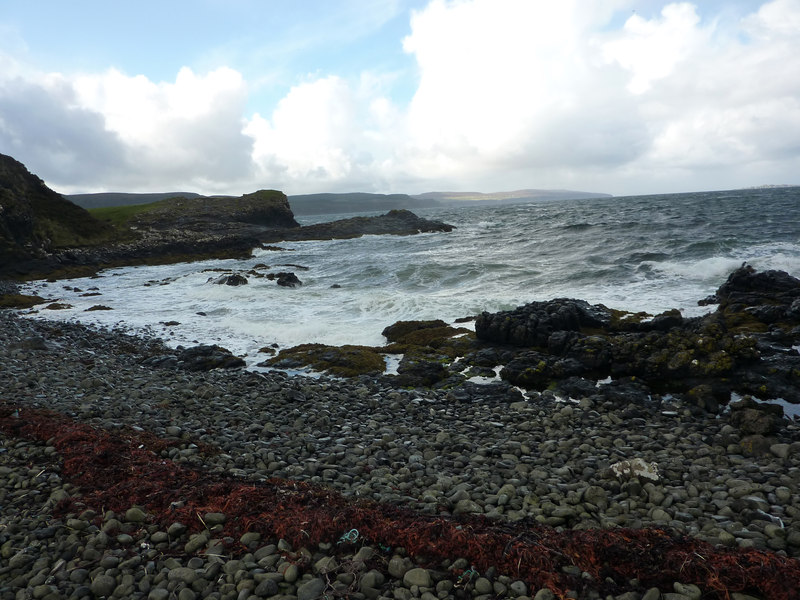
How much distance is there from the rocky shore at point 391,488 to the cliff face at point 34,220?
34.6 metres

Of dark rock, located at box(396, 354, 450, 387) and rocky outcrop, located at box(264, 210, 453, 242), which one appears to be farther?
rocky outcrop, located at box(264, 210, 453, 242)

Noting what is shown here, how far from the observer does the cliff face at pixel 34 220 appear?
36188 mm

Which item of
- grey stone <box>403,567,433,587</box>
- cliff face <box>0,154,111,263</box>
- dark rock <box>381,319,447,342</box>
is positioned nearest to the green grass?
cliff face <box>0,154,111,263</box>

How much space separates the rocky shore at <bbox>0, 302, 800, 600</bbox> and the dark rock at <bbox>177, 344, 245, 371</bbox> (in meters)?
2.21

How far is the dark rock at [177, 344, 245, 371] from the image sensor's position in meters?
13.4

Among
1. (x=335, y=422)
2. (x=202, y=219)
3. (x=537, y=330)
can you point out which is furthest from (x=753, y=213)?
(x=202, y=219)

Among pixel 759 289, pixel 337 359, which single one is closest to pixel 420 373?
pixel 337 359

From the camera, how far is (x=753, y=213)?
50219 mm

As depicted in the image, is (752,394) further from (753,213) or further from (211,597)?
(753,213)

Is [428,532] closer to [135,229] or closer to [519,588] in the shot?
[519,588]

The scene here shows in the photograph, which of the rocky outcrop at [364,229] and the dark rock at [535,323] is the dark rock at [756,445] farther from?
the rocky outcrop at [364,229]

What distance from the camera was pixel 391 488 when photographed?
6059 mm

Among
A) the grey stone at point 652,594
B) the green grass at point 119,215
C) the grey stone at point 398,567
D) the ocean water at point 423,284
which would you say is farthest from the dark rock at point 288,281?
the green grass at point 119,215

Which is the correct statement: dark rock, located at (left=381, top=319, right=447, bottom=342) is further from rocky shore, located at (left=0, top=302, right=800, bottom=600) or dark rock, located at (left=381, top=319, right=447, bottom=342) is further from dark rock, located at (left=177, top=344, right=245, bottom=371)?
rocky shore, located at (left=0, top=302, right=800, bottom=600)
